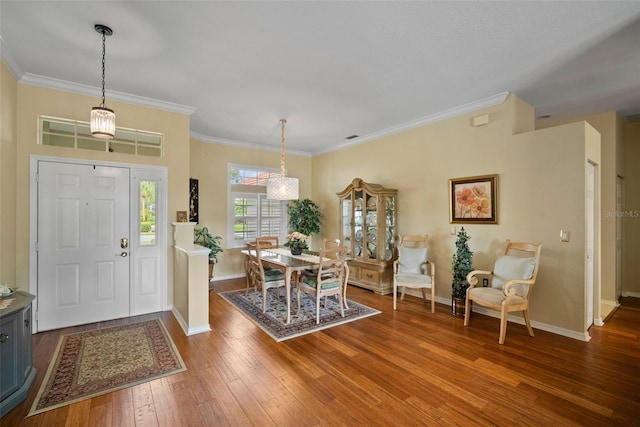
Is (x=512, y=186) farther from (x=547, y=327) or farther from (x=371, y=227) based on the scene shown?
(x=371, y=227)

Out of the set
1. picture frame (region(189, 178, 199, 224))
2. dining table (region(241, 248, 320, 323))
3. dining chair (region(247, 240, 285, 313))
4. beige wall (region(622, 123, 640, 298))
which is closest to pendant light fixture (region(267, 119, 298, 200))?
dining chair (region(247, 240, 285, 313))

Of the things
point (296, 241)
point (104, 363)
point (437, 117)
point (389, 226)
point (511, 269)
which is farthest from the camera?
point (389, 226)

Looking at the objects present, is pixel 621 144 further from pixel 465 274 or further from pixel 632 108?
pixel 465 274

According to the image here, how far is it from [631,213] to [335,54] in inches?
224

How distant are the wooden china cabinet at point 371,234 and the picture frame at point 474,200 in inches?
41.4

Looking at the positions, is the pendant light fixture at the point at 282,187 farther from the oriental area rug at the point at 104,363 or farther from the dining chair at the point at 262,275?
the oriental area rug at the point at 104,363

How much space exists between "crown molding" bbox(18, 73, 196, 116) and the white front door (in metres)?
0.92

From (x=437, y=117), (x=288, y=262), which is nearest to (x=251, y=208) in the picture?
(x=288, y=262)

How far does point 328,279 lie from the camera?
3.86 metres

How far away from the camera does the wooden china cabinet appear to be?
4.88m

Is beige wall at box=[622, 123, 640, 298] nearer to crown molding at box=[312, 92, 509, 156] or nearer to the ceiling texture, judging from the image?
the ceiling texture

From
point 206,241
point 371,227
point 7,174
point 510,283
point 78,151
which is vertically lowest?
point 510,283

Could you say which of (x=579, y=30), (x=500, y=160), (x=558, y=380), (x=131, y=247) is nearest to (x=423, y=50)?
(x=579, y=30)

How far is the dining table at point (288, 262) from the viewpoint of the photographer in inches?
141
